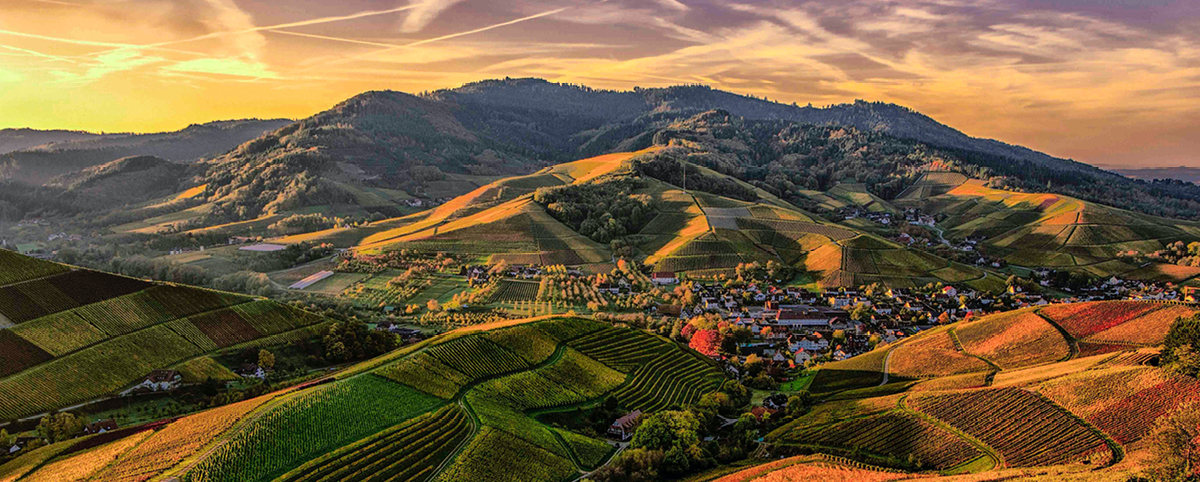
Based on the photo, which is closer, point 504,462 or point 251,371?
point 504,462

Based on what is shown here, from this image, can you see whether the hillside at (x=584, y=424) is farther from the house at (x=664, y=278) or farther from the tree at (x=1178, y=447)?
the house at (x=664, y=278)

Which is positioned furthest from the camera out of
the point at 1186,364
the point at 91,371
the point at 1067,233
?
the point at 1067,233

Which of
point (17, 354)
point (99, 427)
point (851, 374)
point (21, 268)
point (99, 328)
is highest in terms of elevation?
point (21, 268)

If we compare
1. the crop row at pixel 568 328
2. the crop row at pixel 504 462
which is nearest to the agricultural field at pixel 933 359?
the crop row at pixel 568 328

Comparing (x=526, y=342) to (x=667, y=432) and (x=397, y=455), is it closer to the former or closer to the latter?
(x=667, y=432)

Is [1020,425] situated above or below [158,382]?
above

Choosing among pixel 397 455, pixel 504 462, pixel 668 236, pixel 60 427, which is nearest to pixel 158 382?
pixel 60 427
